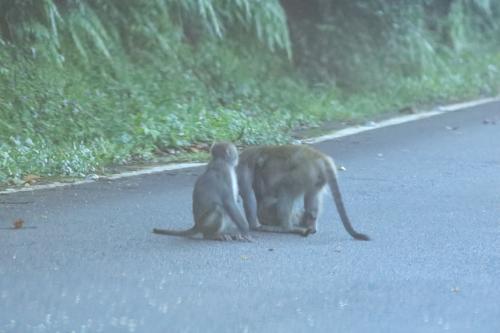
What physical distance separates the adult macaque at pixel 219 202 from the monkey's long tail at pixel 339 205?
741 millimetres

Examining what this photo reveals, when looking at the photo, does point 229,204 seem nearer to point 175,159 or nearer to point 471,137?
point 175,159

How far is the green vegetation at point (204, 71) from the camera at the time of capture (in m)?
14.8

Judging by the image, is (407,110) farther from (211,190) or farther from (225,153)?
(211,190)

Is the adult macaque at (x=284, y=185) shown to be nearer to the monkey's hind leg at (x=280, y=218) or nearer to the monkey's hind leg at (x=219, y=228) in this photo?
the monkey's hind leg at (x=280, y=218)

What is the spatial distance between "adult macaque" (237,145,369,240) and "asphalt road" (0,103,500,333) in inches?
6.6

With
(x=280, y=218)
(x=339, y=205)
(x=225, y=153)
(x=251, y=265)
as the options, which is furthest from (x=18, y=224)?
(x=339, y=205)

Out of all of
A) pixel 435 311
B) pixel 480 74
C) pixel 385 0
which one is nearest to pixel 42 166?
pixel 435 311

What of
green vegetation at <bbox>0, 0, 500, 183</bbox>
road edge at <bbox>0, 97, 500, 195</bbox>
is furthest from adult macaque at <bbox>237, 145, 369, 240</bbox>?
green vegetation at <bbox>0, 0, 500, 183</bbox>

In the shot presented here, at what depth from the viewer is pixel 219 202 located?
9414mm

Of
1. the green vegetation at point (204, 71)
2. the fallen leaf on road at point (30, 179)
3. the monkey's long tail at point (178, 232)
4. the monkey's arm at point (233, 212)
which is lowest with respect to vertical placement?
the green vegetation at point (204, 71)

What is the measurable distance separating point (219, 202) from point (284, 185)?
0.71 metres

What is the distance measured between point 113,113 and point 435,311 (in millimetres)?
8891

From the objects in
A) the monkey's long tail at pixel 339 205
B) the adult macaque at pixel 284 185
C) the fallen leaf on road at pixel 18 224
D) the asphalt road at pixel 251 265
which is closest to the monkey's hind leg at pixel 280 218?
the adult macaque at pixel 284 185

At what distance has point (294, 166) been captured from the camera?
32.5ft
